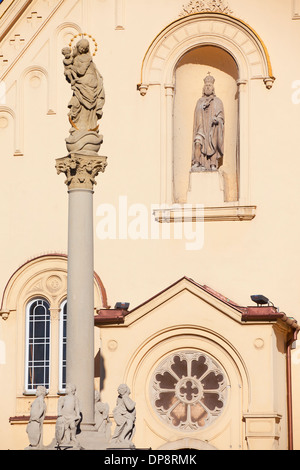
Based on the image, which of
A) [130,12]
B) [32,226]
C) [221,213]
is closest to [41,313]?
[32,226]

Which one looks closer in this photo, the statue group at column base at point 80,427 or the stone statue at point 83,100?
the statue group at column base at point 80,427

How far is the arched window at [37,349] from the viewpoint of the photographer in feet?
114

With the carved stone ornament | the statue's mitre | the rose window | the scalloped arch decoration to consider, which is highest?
the carved stone ornament

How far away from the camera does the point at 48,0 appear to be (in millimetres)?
36281

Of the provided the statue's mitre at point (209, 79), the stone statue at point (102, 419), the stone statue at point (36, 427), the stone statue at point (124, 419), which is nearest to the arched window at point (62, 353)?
the statue's mitre at point (209, 79)

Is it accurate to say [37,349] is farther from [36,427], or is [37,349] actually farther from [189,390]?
[36,427]

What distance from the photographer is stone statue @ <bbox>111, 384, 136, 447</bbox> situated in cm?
2703

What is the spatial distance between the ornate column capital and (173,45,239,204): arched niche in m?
7.54

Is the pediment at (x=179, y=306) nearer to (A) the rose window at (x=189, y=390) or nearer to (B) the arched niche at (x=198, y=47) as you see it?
(A) the rose window at (x=189, y=390)

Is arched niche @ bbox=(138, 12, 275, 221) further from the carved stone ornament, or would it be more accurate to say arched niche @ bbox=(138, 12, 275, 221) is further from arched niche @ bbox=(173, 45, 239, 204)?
arched niche @ bbox=(173, 45, 239, 204)

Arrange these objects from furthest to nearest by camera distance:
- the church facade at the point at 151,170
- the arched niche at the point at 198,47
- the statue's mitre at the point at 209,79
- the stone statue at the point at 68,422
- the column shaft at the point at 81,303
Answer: the statue's mitre at the point at 209,79
the arched niche at the point at 198,47
the church facade at the point at 151,170
the column shaft at the point at 81,303
the stone statue at the point at 68,422

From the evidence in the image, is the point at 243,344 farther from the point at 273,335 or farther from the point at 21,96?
the point at 21,96

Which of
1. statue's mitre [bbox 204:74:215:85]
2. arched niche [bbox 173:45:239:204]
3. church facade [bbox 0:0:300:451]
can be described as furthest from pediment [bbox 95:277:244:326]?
statue's mitre [bbox 204:74:215:85]
